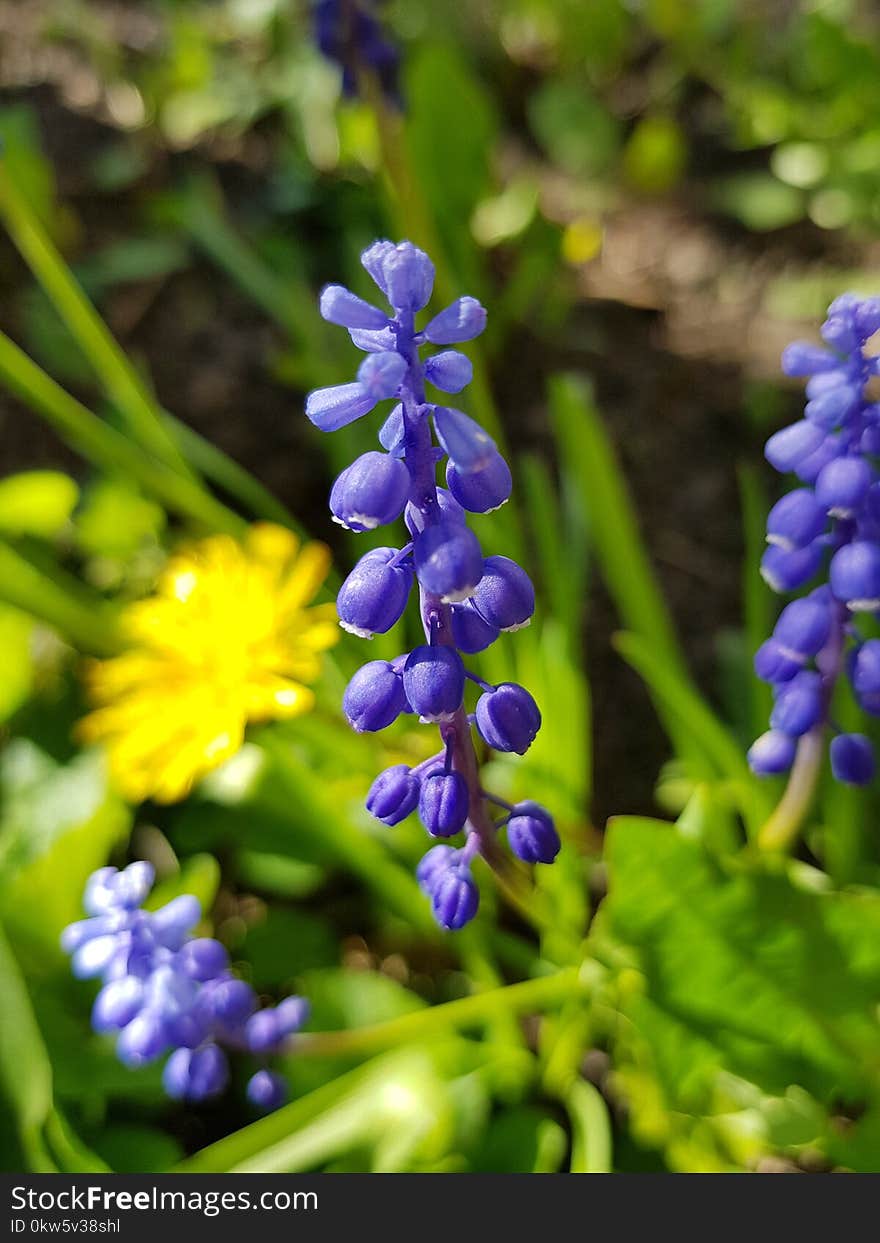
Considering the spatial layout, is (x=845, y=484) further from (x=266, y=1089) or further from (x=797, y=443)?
(x=266, y=1089)

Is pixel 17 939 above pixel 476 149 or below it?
below

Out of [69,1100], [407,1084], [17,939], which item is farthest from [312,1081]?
[17,939]

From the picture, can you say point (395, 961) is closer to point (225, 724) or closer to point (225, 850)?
point (225, 850)

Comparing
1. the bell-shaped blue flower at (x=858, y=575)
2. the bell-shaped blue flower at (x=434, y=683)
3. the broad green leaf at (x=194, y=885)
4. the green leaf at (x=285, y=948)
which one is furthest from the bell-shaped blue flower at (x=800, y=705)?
the green leaf at (x=285, y=948)

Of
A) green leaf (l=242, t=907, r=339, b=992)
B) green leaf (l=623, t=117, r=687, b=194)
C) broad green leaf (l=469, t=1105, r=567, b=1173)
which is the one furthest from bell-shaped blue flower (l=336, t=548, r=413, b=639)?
green leaf (l=623, t=117, r=687, b=194)

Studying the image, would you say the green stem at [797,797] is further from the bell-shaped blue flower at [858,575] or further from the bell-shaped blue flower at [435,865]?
the bell-shaped blue flower at [435,865]

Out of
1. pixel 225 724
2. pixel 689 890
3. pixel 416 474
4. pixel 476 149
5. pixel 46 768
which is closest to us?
pixel 416 474
